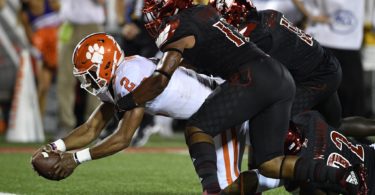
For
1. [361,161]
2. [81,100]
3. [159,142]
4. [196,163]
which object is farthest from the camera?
[81,100]

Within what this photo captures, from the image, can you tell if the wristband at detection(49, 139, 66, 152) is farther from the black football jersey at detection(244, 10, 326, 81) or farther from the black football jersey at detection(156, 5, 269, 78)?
the black football jersey at detection(244, 10, 326, 81)

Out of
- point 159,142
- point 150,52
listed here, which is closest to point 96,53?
point 150,52

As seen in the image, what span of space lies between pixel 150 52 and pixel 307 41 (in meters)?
4.42

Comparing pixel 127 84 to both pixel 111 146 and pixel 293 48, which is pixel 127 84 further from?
pixel 293 48

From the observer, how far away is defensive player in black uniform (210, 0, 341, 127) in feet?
18.8

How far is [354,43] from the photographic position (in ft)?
27.2

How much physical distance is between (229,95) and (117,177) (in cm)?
229

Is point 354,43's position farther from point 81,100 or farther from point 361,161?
point 81,100

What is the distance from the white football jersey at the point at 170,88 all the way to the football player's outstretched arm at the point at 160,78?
0.40 ft

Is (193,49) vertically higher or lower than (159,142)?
higher

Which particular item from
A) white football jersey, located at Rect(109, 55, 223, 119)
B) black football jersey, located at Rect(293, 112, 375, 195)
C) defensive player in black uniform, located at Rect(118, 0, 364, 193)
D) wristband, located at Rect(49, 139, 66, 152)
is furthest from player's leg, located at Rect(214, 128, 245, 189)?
wristband, located at Rect(49, 139, 66, 152)

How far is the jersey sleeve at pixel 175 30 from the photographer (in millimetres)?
5102

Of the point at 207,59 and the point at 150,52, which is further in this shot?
the point at 150,52

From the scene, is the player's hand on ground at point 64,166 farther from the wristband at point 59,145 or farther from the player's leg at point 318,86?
the player's leg at point 318,86
